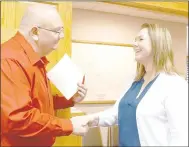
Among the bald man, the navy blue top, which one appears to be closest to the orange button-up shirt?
the bald man

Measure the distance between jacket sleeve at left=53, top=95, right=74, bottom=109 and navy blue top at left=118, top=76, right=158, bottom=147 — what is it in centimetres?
18

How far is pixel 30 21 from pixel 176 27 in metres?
0.62

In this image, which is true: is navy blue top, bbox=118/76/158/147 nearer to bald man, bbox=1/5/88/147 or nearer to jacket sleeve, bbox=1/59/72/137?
bald man, bbox=1/5/88/147

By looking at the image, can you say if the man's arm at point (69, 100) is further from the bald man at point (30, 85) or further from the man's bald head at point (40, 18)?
the man's bald head at point (40, 18)

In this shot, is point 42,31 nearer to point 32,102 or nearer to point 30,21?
point 30,21

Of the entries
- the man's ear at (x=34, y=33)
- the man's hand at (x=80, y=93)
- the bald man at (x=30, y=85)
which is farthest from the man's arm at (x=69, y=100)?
the man's ear at (x=34, y=33)

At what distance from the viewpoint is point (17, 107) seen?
A: 524 mm

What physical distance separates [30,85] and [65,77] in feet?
0.45

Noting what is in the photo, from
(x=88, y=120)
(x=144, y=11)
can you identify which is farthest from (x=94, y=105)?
(x=144, y=11)

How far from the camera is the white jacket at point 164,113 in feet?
2.28

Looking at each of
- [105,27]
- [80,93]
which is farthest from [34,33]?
[105,27]

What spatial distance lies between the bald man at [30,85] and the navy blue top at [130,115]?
209 mm

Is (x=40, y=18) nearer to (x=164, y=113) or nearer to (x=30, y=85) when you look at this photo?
(x=30, y=85)

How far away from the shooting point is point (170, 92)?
2.34 ft
